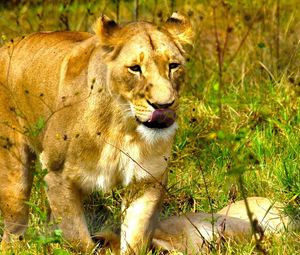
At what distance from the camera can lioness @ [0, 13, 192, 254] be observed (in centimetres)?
374

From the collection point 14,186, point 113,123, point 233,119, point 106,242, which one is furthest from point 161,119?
point 233,119

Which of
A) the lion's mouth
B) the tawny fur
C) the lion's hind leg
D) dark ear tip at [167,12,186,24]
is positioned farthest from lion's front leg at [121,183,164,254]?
dark ear tip at [167,12,186,24]

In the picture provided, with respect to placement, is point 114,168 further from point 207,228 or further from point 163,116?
point 207,228

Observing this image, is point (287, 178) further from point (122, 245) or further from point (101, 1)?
point (101, 1)

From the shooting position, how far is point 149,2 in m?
7.22

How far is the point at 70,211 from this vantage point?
13.1ft

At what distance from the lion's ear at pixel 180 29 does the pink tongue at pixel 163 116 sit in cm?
43

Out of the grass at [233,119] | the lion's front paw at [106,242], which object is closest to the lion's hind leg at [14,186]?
the grass at [233,119]

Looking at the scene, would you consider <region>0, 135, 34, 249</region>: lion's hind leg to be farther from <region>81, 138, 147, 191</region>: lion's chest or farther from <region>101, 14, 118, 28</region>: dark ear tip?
<region>101, 14, 118, 28</region>: dark ear tip

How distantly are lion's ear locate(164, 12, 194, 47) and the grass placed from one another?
0.45 ft

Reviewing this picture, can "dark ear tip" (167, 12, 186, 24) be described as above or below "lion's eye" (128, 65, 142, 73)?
above

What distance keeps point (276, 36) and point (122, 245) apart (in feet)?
8.20

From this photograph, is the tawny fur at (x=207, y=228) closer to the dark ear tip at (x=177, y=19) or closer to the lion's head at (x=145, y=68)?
the lion's head at (x=145, y=68)

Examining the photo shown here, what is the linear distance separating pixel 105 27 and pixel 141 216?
757 mm
